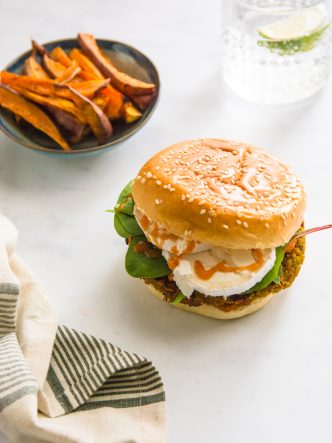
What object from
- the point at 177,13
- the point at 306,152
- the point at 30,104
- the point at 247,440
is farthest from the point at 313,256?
the point at 177,13

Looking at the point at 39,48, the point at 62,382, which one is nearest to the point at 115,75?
the point at 39,48

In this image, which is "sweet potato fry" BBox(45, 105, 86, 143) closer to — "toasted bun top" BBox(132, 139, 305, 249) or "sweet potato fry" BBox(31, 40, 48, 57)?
"sweet potato fry" BBox(31, 40, 48, 57)

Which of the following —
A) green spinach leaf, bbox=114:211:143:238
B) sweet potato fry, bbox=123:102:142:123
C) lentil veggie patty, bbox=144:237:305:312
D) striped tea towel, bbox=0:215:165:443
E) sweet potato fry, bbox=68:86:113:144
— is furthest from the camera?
sweet potato fry, bbox=123:102:142:123

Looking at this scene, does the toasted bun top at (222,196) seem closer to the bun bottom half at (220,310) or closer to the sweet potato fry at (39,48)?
the bun bottom half at (220,310)

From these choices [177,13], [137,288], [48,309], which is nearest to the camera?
[48,309]

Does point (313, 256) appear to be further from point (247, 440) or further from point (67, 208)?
point (67, 208)

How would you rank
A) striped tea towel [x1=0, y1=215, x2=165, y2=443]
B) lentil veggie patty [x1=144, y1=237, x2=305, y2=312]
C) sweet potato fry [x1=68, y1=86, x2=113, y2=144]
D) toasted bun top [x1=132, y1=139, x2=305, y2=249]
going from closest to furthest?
striped tea towel [x1=0, y1=215, x2=165, y2=443]
toasted bun top [x1=132, y1=139, x2=305, y2=249]
lentil veggie patty [x1=144, y1=237, x2=305, y2=312]
sweet potato fry [x1=68, y1=86, x2=113, y2=144]

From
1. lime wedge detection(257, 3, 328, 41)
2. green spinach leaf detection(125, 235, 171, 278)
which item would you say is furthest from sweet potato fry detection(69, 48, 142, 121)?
green spinach leaf detection(125, 235, 171, 278)
